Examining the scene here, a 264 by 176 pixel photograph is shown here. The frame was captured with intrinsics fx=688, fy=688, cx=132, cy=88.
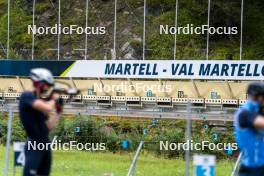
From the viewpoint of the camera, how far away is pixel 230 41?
3325 cm

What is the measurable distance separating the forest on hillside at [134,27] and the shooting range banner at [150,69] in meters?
4.38

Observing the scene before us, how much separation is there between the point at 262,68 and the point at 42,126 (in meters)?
18.6

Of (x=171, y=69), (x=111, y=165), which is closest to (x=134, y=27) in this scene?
(x=171, y=69)

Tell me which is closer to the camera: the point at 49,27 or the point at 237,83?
the point at 237,83

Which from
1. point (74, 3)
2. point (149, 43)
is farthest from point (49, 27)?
point (149, 43)

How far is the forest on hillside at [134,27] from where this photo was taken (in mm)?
32906

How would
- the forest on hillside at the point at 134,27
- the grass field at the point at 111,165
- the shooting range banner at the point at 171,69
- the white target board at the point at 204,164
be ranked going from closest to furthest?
the white target board at the point at 204,164
the grass field at the point at 111,165
the shooting range banner at the point at 171,69
the forest on hillside at the point at 134,27

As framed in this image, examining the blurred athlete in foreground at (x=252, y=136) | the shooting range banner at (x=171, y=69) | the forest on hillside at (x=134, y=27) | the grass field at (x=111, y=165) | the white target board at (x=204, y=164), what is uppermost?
the forest on hillside at (x=134, y=27)

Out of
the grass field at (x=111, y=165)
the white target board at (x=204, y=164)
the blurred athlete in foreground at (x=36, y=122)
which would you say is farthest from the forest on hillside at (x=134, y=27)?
the blurred athlete in foreground at (x=36, y=122)

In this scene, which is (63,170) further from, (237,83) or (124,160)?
(237,83)

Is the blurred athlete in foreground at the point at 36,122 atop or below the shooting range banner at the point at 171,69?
below

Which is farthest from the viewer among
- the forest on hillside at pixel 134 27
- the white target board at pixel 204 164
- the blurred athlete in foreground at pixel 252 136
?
the forest on hillside at pixel 134 27

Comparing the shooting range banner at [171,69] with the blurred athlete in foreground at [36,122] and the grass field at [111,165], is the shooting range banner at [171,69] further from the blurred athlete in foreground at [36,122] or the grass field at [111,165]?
the blurred athlete in foreground at [36,122]

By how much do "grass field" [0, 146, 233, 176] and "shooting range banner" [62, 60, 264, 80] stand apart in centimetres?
1213
